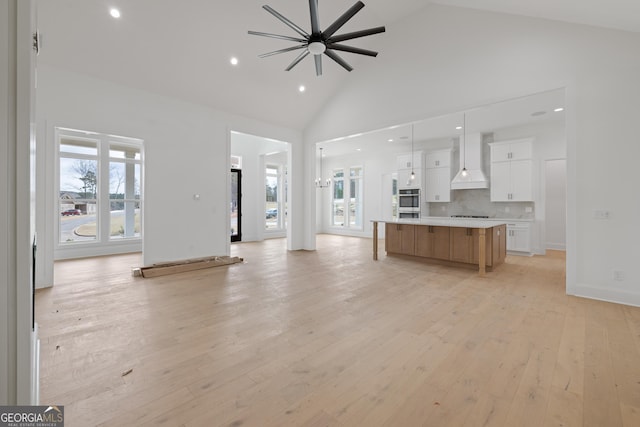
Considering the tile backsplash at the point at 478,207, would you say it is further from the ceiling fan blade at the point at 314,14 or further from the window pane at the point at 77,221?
the window pane at the point at 77,221

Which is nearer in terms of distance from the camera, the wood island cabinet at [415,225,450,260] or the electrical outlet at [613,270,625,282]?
the electrical outlet at [613,270,625,282]

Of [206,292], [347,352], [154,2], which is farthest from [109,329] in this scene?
[154,2]

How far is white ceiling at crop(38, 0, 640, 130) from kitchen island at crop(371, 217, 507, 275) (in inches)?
125

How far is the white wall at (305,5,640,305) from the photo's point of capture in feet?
11.1

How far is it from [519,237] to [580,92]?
407cm

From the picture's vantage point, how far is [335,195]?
11.6 meters

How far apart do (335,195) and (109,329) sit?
9.47 metres

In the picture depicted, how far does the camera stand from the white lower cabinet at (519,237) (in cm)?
662

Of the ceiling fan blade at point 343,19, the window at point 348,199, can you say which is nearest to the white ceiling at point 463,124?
the window at point 348,199

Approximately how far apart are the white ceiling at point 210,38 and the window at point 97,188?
2192 mm

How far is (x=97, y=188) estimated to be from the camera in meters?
6.68

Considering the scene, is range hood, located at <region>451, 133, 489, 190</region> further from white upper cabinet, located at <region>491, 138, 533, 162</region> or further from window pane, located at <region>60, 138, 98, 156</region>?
window pane, located at <region>60, 138, 98, 156</region>

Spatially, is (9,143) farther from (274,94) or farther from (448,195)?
(448,195)

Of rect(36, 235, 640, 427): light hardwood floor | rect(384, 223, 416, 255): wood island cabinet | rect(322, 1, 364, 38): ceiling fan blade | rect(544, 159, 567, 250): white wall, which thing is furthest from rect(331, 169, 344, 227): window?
rect(322, 1, 364, 38): ceiling fan blade
